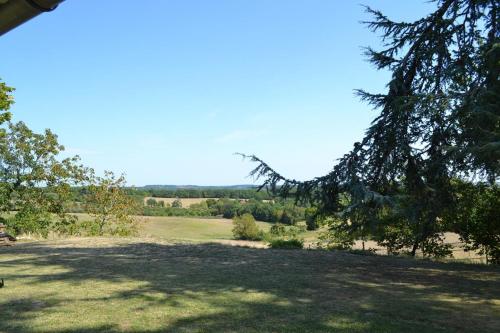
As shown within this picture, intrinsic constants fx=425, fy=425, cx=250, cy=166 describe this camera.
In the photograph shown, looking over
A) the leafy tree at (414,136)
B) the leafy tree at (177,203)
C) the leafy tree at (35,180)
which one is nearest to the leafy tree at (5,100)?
the leafy tree at (35,180)

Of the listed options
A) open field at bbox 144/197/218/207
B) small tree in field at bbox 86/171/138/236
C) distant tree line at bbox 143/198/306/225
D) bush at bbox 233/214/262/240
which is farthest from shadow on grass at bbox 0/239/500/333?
open field at bbox 144/197/218/207

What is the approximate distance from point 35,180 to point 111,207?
5.48 metres

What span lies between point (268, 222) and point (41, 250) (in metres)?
33.3

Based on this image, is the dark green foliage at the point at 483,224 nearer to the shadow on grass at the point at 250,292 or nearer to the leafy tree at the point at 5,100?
the shadow on grass at the point at 250,292

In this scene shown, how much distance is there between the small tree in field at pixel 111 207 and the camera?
Answer: 26688 mm

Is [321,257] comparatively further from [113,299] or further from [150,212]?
[150,212]

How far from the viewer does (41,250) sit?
39.9 ft

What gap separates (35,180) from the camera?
22.8 meters

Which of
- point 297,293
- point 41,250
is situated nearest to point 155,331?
point 297,293

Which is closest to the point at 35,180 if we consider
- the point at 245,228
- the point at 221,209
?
the point at 245,228

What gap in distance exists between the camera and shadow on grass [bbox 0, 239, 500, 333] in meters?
5.22

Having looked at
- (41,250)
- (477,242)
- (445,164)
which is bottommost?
(41,250)

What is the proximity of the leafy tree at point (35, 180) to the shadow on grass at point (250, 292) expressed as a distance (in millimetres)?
11515

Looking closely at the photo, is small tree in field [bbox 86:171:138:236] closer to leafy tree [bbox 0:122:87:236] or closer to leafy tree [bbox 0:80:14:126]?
leafy tree [bbox 0:122:87:236]
